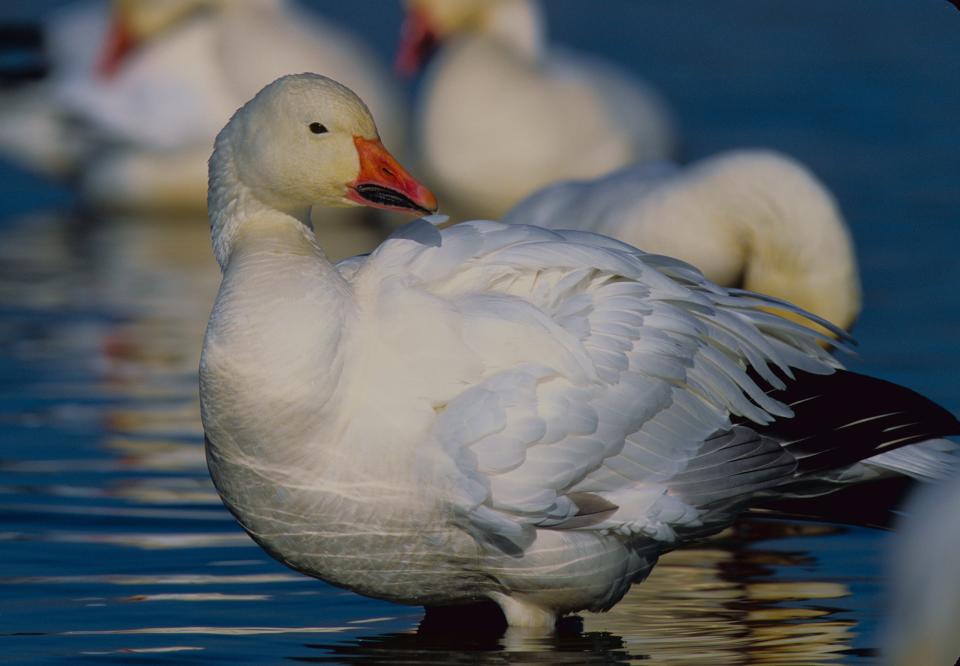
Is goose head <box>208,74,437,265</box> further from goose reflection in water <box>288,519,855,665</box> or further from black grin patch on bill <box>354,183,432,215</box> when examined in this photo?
goose reflection in water <box>288,519,855,665</box>

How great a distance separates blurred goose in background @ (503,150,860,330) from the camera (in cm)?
695

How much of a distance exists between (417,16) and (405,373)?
7086 millimetres

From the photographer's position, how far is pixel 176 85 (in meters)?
12.2

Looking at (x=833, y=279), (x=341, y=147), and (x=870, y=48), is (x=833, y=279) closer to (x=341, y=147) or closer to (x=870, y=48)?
(x=341, y=147)

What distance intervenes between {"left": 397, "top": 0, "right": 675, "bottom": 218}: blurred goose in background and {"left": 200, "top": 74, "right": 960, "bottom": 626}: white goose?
517cm

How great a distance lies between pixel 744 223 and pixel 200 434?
81.3 inches

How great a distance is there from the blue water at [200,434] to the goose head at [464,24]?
169 centimetres

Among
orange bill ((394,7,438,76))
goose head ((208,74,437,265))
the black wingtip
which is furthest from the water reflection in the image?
orange bill ((394,7,438,76))

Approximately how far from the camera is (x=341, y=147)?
5027mm

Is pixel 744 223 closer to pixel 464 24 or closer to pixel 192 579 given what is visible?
pixel 192 579

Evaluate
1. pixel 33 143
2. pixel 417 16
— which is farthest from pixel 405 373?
pixel 33 143

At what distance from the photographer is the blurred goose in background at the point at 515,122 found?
10.5 m

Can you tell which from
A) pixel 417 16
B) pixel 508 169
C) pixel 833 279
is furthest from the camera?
pixel 417 16

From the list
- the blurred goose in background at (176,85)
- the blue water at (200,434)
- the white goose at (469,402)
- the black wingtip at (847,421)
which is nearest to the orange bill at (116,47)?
the blurred goose in background at (176,85)
